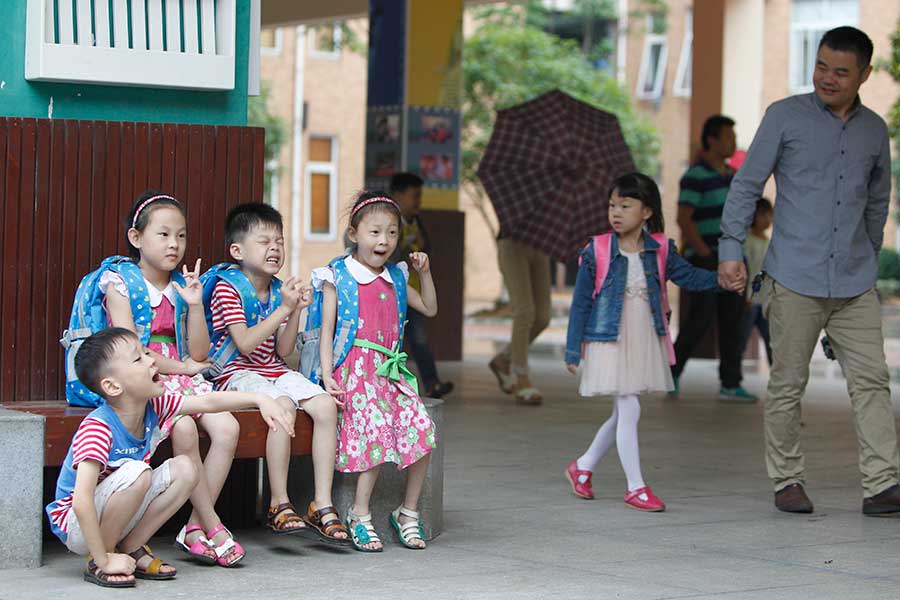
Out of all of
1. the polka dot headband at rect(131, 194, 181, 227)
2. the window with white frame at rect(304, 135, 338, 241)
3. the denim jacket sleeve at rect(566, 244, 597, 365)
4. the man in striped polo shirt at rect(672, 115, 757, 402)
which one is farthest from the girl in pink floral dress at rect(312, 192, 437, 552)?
the window with white frame at rect(304, 135, 338, 241)

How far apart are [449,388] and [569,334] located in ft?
15.1

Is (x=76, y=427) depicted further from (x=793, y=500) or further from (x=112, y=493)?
(x=793, y=500)

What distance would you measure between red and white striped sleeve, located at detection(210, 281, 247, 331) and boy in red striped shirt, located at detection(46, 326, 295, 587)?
68cm

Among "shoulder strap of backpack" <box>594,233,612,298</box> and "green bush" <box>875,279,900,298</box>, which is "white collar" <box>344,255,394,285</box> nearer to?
"shoulder strap of backpack" <box>594,233,612,298</box>

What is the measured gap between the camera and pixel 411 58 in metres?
14.6

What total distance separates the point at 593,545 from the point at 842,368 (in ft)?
5.29

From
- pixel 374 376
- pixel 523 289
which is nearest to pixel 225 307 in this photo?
pixel 374 376

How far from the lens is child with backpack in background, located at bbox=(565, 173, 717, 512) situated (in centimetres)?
725

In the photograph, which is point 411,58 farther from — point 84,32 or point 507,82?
point 507,82

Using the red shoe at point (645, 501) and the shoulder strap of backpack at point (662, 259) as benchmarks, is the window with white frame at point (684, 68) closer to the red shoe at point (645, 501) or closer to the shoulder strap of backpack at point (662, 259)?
the shoulder strap of backpack at point (662, 259)

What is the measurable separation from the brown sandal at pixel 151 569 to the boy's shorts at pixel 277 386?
29.6 inches

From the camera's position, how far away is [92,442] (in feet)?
16.9

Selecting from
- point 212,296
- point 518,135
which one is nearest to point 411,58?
point 518,135

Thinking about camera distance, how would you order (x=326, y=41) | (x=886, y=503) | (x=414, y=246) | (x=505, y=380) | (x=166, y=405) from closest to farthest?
(x=166, y=405) → (x=886, y=503) → (x=414, y=246) → (x=505, y=380) → (x=326, y=41)
